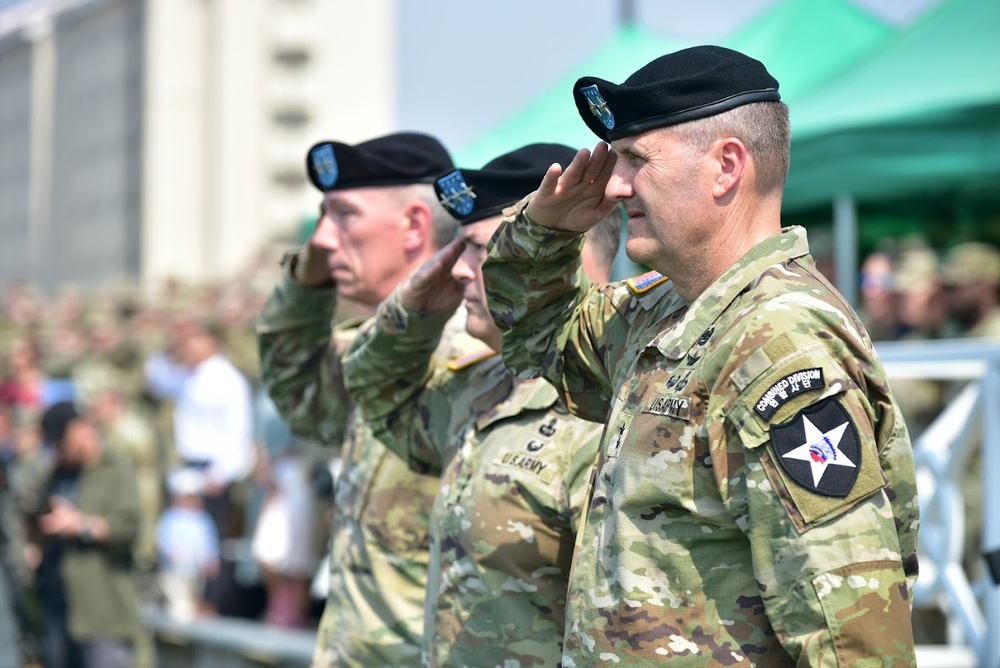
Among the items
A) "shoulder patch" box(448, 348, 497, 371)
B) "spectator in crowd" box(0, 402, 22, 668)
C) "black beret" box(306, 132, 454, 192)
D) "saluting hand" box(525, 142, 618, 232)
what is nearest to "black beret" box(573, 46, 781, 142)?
"saluting hand" box(525, 142, 618, 232)

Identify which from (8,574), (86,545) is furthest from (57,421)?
(8,574)

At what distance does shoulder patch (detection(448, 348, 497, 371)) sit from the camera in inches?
135

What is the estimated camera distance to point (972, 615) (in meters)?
4.34

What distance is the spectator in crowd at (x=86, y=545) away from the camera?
24.6 ft

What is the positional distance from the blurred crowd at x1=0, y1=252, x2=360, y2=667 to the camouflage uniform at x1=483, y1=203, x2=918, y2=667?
448cm

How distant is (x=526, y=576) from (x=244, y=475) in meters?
5.41

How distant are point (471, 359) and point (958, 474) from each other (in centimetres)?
203

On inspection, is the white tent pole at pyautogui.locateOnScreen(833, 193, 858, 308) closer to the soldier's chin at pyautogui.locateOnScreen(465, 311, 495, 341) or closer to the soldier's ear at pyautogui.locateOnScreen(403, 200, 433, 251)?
the soldier's ear at pyautogui.locateOnScreen(403, 200, 433, 251)

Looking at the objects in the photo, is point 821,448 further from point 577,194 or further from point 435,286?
point 435,286

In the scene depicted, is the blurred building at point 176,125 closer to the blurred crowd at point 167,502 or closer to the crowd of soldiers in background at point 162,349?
the crowd of soldiers in background at point 162,349

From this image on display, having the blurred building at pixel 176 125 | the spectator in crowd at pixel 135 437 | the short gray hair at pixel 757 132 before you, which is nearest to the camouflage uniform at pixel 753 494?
the short gray hair at pixel 757 132

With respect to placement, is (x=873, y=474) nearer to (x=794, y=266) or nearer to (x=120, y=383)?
(x=794, y=266)

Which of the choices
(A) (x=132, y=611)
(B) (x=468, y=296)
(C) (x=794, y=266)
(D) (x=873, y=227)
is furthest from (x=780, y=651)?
(D) (x=873, y=227)

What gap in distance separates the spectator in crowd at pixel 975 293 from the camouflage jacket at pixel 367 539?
3.26m
